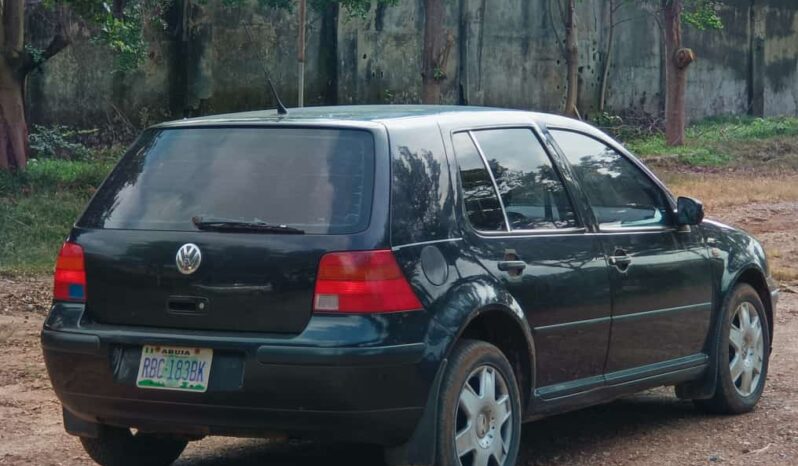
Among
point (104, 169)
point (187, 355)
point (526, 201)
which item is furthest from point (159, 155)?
point (104, 169)

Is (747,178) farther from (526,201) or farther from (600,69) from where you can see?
(526,201)

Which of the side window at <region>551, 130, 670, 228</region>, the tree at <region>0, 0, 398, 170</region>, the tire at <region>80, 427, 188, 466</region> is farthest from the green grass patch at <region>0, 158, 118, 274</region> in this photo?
the side window at <region>551, 130, 670, 228</region>

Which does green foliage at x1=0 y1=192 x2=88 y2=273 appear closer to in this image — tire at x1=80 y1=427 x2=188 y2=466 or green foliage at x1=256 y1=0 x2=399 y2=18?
tire at x1=80 y1=427 x2=188 y2=466

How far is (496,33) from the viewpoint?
24.8 metres

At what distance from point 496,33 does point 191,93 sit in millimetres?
6773

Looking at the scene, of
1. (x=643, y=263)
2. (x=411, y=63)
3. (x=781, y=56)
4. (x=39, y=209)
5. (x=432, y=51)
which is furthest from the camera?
(x=781, y=56)

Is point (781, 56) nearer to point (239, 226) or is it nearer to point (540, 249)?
point (540, 249)

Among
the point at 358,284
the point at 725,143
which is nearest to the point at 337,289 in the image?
the point at 358,284

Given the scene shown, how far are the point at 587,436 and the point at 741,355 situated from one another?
1.08 m

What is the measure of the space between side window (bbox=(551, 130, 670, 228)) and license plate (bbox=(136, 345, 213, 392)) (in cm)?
209

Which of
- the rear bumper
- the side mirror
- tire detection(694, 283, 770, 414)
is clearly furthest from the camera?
tire detection(694, 283, 770, 414)

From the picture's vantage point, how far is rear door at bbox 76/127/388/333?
192 inches

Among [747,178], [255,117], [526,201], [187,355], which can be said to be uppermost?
[255,117]

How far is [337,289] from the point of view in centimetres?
479
